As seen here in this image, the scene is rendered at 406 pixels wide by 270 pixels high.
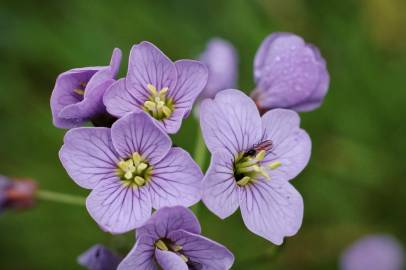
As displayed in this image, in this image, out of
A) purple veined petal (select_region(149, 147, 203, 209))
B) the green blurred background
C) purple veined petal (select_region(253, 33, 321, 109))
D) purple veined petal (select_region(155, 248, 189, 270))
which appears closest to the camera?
purple veined petal (select_region(155, 248, 189, 270))

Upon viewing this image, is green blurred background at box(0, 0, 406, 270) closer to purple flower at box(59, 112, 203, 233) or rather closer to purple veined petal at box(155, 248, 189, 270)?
purple flower at box(59, 112, 203, 233)

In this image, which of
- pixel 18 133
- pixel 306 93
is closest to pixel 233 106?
pixel 306 93

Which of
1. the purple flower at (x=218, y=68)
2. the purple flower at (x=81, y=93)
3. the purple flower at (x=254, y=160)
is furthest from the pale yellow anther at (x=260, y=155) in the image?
the purple flower at (x=218, y=68)

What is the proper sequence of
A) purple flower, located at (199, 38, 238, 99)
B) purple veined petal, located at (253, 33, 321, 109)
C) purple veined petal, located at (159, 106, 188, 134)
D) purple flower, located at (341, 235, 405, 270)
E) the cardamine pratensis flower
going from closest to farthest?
purple veined petal, located at (159, 106, 188, 134) < purple veined petal, located at (253, 33, 321, 109) < the cardamine pratensis flower < purple flower, located at (199, 38, 238, 99) < purple flower, located at (341, 235, 405, 270)

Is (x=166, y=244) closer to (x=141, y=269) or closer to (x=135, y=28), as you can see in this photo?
(x=141, y=269)

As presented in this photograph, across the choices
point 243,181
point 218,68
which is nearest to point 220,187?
point 243,181

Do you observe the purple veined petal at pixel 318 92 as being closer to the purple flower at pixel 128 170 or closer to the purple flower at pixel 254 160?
the purple flower at pixel 254 160

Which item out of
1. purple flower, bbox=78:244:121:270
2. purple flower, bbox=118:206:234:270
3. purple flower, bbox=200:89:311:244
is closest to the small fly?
purple flower, bbox=200:89:311:244
